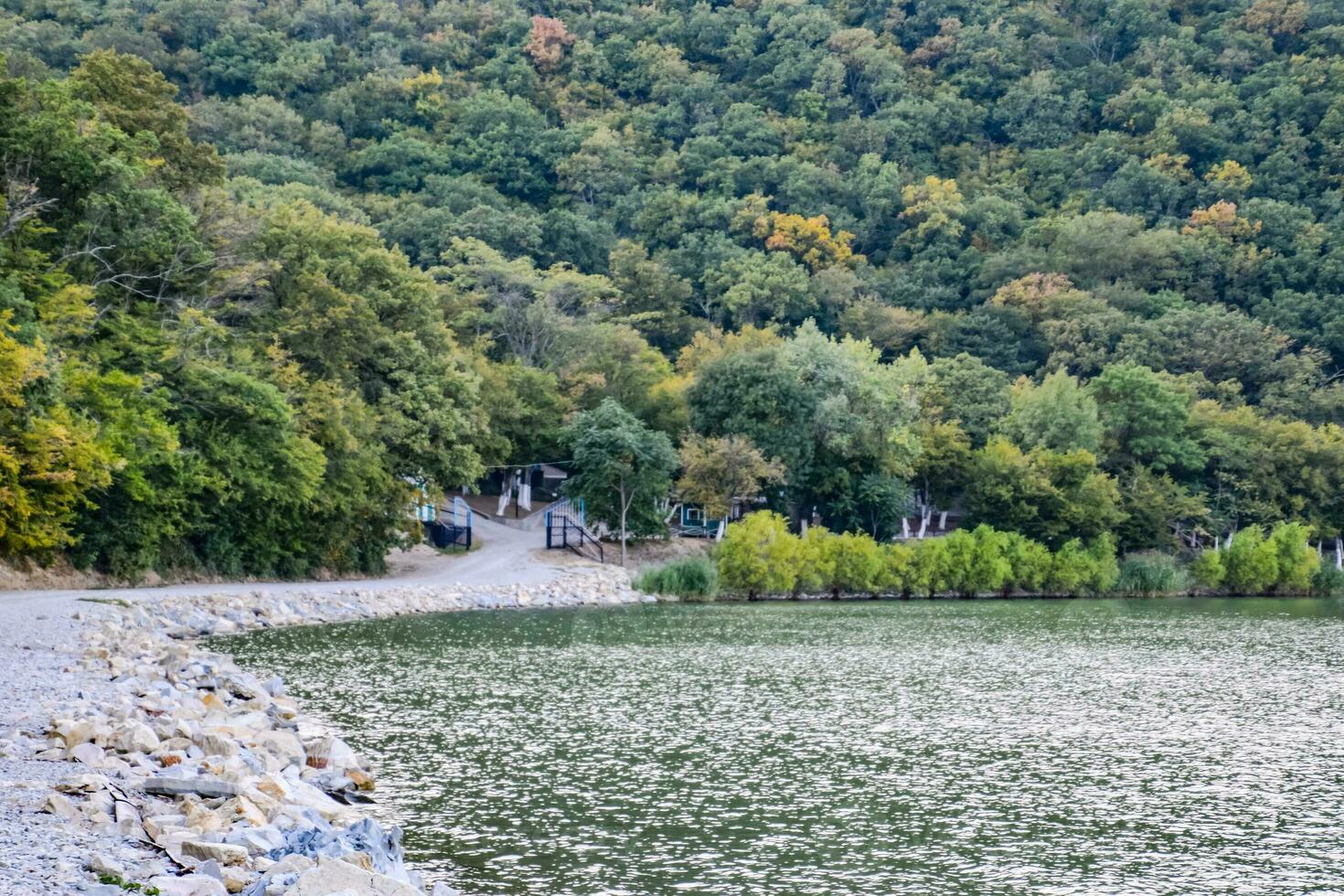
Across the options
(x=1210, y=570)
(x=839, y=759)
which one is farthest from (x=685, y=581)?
(x=839, y=759)

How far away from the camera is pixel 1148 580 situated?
203ft

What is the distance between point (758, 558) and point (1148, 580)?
19411 millimetres

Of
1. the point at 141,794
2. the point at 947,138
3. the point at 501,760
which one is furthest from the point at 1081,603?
the point at 947,138

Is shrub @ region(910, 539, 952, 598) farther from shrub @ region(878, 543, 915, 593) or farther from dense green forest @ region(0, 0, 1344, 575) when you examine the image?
dense green forest @ region(0, 0, 1344, 575)

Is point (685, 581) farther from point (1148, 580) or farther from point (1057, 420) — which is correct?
point (1057, 420)

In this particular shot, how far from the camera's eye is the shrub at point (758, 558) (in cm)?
5438

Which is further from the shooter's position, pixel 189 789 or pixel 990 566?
pixel 990 566

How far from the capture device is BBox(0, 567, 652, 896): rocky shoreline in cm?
1020

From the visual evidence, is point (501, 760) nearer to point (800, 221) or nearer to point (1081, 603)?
point (1081, 603)

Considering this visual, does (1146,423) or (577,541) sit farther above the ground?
(1146,423)

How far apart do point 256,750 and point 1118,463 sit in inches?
2448

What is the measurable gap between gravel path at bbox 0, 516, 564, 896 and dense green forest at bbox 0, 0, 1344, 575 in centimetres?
226

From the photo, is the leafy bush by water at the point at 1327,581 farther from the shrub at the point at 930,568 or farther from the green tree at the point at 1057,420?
the shrub at the point at 930,568


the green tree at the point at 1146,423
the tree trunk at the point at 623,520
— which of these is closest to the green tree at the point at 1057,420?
the green tree at the point at 1146,423
